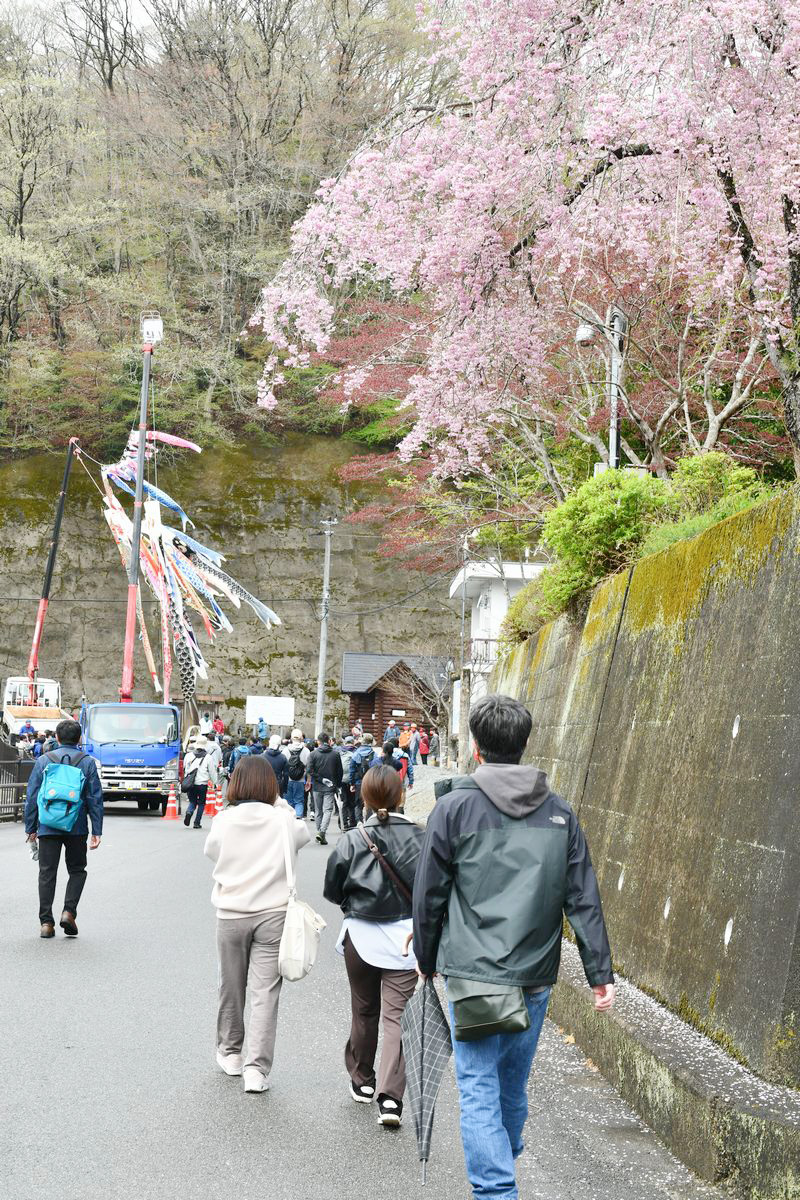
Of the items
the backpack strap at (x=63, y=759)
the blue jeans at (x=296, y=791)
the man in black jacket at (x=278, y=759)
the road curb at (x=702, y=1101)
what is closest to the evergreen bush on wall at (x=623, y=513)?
the backpack strap at (x=63, y=759)

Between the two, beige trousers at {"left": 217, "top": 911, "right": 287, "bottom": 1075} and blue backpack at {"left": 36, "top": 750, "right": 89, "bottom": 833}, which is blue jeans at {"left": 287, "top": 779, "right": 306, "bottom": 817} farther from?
beige trousers at {"left": 217, "top": 911, "right": 287, "bottom": 1075}

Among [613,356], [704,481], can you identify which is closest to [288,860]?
[704,481]

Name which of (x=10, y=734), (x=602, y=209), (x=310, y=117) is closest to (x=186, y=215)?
(x=310, y=117)

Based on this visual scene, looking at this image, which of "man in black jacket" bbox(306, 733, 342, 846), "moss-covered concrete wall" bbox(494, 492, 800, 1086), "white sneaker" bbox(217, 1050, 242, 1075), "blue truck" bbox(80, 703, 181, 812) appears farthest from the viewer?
"blue truck" bbox(80, 703, 181, 812)

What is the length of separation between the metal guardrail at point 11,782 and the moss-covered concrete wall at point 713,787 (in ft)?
52.6

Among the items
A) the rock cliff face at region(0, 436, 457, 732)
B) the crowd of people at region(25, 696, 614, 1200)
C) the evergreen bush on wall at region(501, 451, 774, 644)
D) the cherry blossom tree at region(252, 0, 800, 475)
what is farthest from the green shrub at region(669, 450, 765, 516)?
the rock cliff face at region(0, 436, 457, 732)

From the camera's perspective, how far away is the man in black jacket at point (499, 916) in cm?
337

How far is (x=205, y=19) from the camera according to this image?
4916 cm

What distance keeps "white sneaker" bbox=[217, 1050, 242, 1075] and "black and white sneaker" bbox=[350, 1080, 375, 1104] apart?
2.02 ft

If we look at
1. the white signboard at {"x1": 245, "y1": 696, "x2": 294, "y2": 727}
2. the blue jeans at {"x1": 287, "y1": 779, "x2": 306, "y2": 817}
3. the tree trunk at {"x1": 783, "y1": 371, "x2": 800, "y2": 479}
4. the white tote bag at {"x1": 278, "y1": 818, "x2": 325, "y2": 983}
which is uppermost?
the tree trunk at {"x1": 783, "y1": 371, "x2": 800, "y2": 479}

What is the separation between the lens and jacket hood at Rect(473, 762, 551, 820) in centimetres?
349

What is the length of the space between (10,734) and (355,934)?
33.7 m

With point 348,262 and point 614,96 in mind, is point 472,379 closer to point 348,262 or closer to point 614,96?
point 348,262

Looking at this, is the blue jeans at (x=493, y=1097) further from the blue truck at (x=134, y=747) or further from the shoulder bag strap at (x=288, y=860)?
the blue truck at (x=134, y=747)
